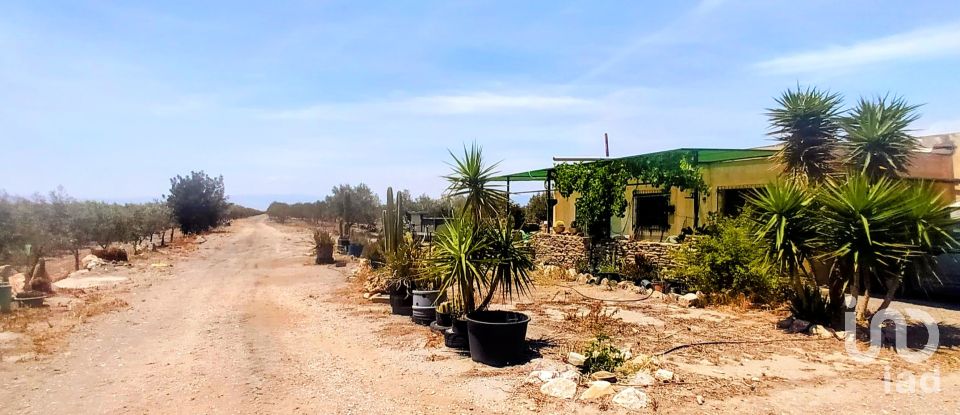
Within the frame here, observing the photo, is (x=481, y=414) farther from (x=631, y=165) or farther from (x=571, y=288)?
(x=631, y=165)

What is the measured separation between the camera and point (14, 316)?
9148 mm

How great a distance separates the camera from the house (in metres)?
12.8

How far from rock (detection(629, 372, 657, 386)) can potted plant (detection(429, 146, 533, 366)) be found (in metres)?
1.34

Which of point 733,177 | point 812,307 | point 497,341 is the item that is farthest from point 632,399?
point 733,177

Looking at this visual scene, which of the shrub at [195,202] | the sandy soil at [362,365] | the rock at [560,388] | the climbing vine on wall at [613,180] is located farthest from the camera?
the shrub at [195,202]

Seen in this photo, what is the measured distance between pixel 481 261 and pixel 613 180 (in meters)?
9.12

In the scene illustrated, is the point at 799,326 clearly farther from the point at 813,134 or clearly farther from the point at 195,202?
the point at 195,202

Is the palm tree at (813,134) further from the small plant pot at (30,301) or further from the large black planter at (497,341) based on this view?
the small plant pot at (30,301)

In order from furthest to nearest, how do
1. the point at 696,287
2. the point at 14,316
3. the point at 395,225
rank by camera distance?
the point at 395,225 < the point at 696,287 < the point at 14,316

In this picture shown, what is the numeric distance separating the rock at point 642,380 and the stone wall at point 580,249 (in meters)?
7.29

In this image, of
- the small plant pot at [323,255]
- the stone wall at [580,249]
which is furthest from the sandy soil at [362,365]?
the small plant pot at [323,255]

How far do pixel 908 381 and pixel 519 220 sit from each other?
19344mm

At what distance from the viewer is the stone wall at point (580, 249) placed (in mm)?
13219

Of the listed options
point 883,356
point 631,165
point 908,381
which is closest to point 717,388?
point 908,381
